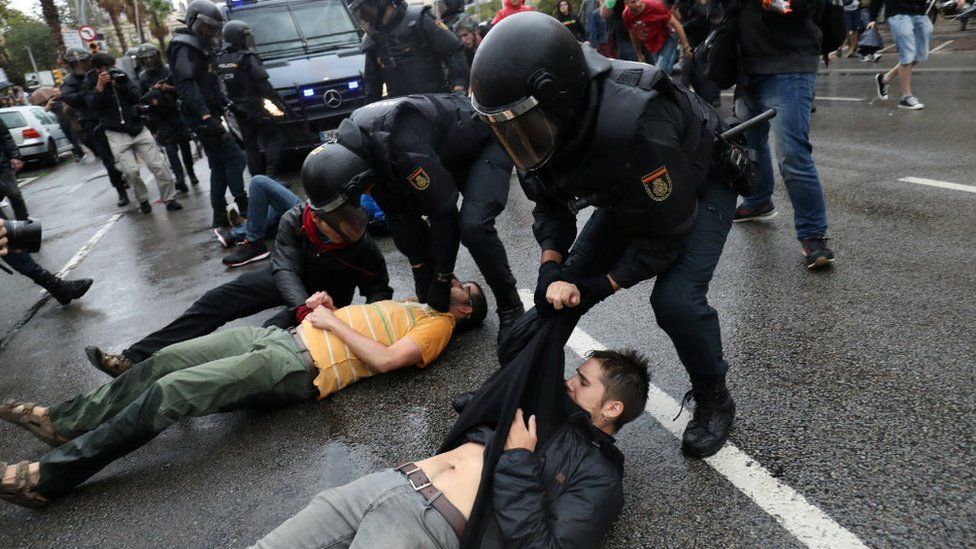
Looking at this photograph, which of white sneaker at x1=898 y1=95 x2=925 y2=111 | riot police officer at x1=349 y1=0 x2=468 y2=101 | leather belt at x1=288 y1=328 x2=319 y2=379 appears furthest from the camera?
white sneaker at x1=898 y1=95 x2=925 y2=111

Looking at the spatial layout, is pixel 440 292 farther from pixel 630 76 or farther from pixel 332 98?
pixel 332 98

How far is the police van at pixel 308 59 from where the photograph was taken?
9.23 meters

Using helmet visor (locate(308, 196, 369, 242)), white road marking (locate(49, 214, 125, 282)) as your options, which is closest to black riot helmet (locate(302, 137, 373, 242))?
helmet visor (locate(308, 196, 369, 242))

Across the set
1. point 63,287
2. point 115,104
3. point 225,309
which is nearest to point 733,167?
point 225,309

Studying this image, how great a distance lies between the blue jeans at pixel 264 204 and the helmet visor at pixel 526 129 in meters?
3.83

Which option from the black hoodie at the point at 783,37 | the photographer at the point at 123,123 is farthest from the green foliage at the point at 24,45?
the black hoodie at the point at 783,37

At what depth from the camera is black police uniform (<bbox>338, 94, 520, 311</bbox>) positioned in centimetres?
326

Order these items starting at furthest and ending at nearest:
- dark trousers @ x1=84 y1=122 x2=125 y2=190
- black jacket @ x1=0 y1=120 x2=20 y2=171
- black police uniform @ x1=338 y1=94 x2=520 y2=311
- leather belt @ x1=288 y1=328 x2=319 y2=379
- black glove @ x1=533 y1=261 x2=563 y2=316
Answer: dark trousers @ x1=84 y1=122 x2=125 y2=190 < black jacket @ x1=0 y1=120 x2=20 y2=171 < black police uniform @ x1=338 y1=94 x2=520 y2=311 < leather belt @ x1=288 y1=328 x2=319 y2=379 < black glove @ x1=533 y1=261 x2=563 y2=316

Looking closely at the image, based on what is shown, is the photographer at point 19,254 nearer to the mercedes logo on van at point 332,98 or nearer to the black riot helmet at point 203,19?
the black riot helmet at point 203,19

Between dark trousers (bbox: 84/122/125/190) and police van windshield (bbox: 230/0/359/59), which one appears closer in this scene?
dark trousers (bbox: 84/122/125/190)

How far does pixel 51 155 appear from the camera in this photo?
18797mm

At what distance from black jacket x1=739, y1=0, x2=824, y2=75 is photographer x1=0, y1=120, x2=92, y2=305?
4460 mm

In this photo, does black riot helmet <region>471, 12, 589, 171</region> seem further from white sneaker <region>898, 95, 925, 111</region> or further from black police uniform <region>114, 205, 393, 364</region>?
white sneaker <region>898, 95, 925, 111</region>

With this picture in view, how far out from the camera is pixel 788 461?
2.37 m
